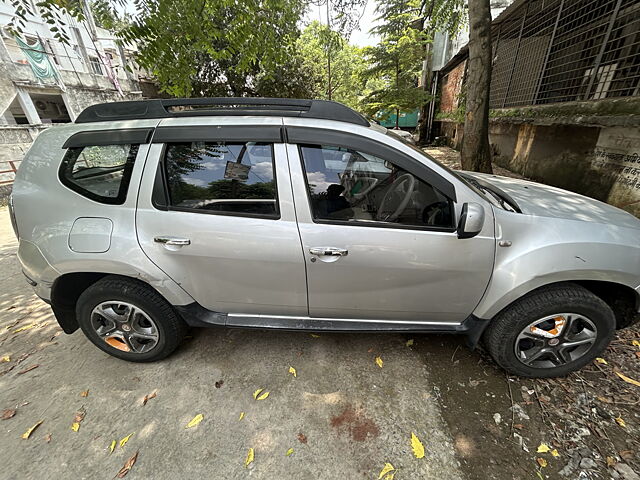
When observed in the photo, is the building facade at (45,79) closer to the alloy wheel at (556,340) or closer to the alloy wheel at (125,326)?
the alloy wheel at (125,326)

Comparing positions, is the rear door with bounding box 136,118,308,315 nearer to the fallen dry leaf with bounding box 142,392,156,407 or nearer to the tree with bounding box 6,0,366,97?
the fallen dry leaf with bounding box 142,392,156,407

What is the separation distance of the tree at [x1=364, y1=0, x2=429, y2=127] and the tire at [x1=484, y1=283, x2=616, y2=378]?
11.9 meters

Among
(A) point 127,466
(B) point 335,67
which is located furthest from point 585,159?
(B) point 335,67

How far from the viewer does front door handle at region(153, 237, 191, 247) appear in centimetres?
182

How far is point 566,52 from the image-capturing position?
5.30m

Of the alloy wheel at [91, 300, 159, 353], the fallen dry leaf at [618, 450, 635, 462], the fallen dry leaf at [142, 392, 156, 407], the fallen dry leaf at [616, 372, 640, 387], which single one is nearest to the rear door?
the alloy wheel at [91, 300, 159, 353]

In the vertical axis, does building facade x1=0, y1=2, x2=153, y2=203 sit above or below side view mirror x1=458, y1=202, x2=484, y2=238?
above

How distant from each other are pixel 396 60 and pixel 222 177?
1315 centimetres

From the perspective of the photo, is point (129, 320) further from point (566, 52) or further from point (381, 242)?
point (566, 52)

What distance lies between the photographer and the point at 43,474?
5.28ft

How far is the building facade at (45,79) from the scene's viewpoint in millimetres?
11781

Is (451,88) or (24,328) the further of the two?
(451,88)

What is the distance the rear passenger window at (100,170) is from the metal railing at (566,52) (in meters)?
5.75

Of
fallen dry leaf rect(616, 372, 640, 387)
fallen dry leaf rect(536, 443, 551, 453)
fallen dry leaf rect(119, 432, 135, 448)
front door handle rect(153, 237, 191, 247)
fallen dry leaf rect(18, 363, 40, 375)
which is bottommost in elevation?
fallen dry leaf rect(536, 443, 551, 453)
